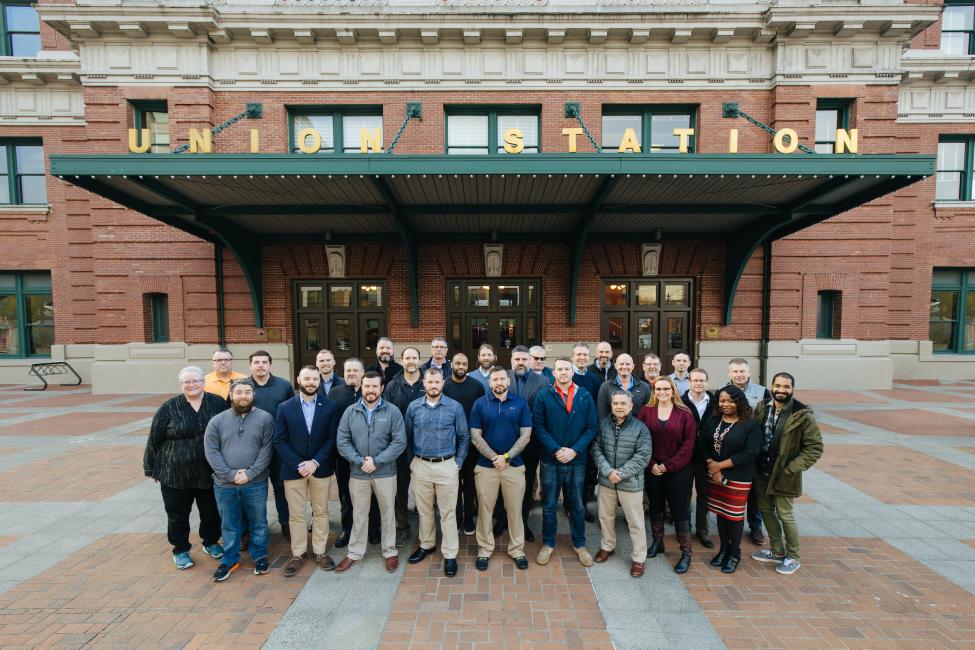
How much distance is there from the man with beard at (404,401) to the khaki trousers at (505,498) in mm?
906

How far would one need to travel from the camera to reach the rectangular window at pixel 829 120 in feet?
39.0

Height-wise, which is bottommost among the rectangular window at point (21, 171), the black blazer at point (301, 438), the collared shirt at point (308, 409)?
the black blazer at point (301, 438)

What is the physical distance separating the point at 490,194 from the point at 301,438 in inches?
266

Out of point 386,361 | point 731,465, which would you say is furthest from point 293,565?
point 731,465

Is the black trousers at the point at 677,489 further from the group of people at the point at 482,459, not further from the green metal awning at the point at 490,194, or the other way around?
the green metal awning at the point at 490,194

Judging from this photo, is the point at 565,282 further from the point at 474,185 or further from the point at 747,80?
the point at 747,80

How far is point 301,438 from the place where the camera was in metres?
3.88

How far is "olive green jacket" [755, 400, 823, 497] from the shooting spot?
361 cm

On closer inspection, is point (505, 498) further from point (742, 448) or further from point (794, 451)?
point (794, 451)

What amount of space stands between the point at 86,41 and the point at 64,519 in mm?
13993

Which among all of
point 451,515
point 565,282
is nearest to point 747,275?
point 565,282

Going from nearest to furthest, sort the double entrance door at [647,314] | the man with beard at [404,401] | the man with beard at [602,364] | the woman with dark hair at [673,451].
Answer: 1. the woman with dark hair at [673,451]
2. the man with beard at [404,401]
3. the man with beard at [602,364]
4. the double entrance door at [647,314]

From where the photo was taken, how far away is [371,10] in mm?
11203

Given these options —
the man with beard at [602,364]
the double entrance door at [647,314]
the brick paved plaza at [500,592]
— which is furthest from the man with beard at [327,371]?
the double entrance door at [647,314]
